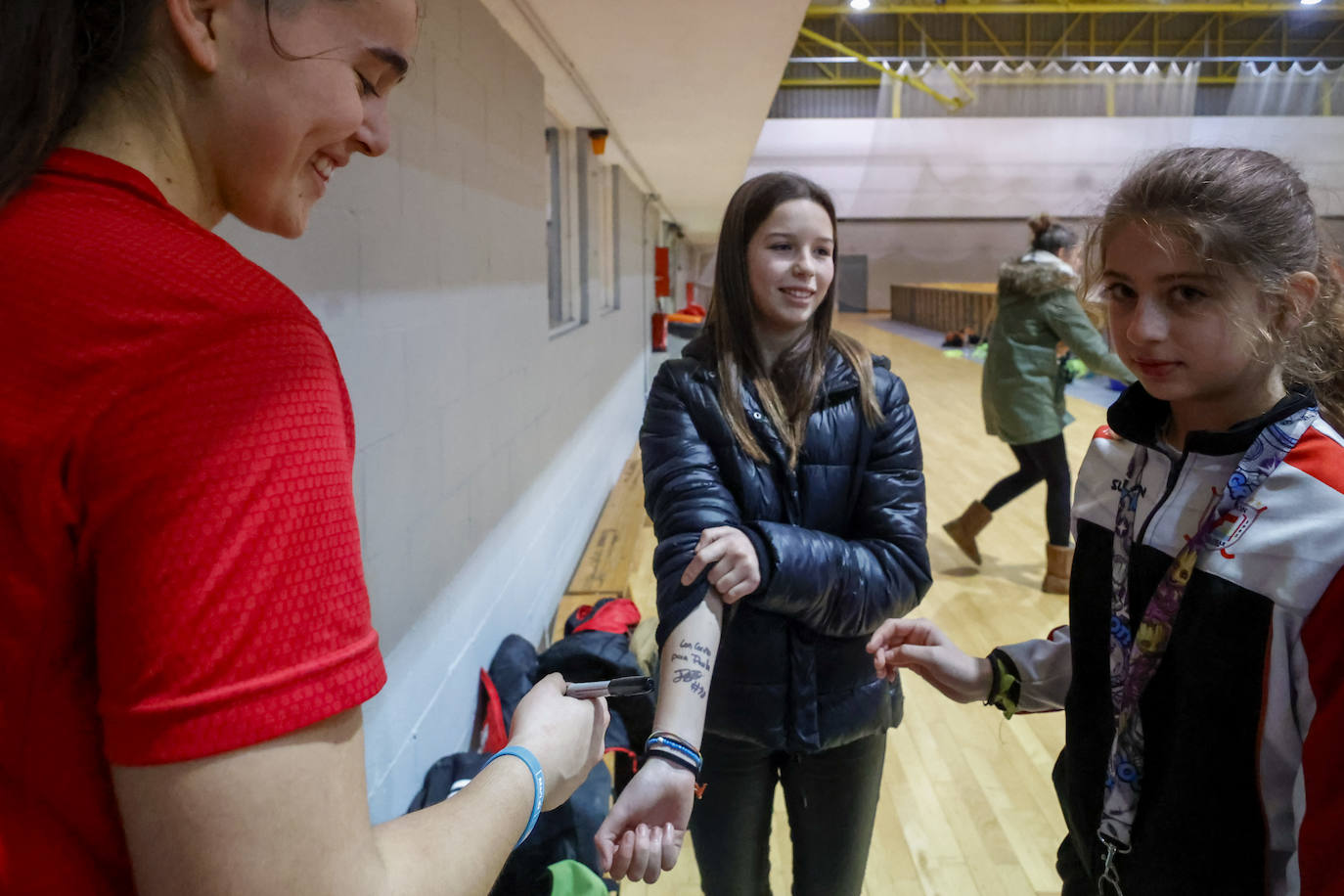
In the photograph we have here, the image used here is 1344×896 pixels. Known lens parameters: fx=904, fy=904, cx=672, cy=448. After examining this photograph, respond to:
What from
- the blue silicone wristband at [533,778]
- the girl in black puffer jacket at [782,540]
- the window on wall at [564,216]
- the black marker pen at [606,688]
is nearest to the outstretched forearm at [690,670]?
the girl in black puffer jacket at [782,540]

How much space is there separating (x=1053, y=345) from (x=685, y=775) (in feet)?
10.5

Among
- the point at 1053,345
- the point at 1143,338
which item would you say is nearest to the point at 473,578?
the point at 1143,338

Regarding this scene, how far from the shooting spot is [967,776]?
2.48 m

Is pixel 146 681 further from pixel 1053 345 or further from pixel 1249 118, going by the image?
pixel 1249 118

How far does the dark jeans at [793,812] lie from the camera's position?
4.51ft

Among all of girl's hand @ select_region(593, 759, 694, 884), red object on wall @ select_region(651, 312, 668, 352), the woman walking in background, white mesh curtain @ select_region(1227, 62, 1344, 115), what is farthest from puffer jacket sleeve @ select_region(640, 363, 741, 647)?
white mesh curtain @ select_region(1227, 62, 1344, 115)

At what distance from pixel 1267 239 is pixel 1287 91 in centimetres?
1466

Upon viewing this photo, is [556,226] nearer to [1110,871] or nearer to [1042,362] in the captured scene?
[1042,362]

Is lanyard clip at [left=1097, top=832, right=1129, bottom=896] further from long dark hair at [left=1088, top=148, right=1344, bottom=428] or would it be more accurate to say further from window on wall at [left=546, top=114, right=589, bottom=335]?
window on wall at [left=546, top=114, right=589, bottom=335]

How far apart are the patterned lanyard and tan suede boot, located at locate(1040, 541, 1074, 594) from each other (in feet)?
9.70

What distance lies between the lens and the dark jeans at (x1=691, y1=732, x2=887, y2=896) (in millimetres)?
1376

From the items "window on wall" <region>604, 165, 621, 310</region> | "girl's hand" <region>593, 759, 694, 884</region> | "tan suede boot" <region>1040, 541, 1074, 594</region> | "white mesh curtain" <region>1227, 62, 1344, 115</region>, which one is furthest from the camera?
"white mesh curtain" <region>1227, 62, 1344, 115</region>

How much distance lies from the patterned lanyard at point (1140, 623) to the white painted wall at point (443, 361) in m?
1.20

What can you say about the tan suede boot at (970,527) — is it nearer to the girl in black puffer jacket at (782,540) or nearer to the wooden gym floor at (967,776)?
the wooden gym floor at (967,776)
